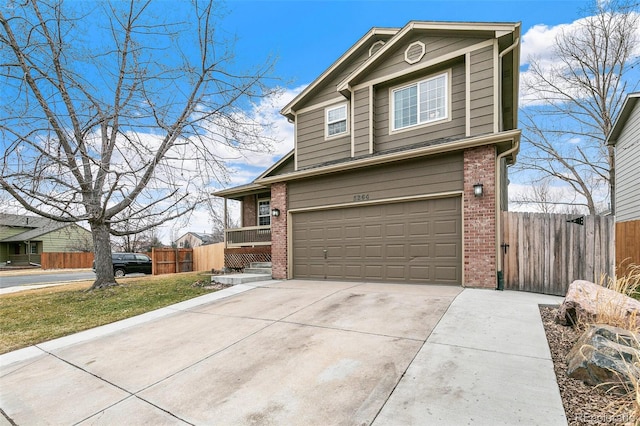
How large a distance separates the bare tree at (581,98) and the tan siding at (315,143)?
500 inches

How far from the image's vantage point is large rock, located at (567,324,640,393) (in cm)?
280

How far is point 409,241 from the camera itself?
316 inches

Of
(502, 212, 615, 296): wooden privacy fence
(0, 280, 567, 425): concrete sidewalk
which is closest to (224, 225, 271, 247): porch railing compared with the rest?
(0, 280, 567, 425): concrete sidewalk

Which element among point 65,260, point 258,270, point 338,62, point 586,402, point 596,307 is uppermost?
point 338,62

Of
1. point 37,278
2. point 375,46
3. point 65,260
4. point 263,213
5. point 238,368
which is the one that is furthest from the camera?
point 65,260

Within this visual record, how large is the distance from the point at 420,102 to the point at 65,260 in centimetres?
3448

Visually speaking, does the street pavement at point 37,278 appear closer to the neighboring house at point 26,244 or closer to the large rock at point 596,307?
the neighboring house at point 26,244

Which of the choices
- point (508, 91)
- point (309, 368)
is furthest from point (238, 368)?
point (508, 91)

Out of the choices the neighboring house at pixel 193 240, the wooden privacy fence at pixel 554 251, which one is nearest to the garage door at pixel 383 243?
the wooden privacy fence at pixel 554 251

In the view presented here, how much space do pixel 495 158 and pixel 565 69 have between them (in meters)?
14.3

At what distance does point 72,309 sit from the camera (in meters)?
8.16

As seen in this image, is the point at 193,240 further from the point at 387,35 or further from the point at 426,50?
the point at 426,50

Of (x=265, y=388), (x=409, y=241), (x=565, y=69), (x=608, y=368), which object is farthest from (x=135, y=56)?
(x=565, y=69)

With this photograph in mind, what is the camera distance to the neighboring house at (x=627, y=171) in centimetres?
912
